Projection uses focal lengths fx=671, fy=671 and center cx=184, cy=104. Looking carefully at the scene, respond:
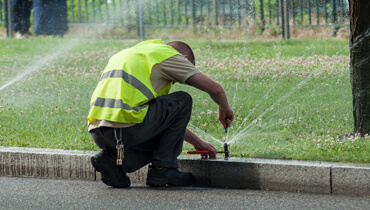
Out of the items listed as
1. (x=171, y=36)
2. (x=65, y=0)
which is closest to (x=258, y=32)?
(x=171, y=36)

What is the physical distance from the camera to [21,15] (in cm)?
1523

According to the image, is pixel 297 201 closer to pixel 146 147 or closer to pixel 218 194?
pixel 218 194

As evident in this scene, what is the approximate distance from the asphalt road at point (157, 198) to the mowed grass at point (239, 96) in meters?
0.52

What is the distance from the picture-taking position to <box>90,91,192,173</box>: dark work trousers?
16.0 feet

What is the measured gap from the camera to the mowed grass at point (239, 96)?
19.5 feet

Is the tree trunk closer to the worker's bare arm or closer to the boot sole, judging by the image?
the worker's bare arm

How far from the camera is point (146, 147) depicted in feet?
16.8

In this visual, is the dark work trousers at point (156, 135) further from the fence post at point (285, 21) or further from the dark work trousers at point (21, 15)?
the dark work trousers at point (21, 15)

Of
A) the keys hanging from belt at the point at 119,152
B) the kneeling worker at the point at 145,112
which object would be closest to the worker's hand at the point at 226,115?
the kneeling worker at the point at 145,112

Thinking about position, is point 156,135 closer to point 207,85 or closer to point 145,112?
point 145,112

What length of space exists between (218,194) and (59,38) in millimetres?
10124

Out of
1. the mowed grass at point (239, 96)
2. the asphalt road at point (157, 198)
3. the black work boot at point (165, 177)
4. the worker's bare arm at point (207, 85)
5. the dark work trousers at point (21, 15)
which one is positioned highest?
the dark work trousers at point (21, 15)

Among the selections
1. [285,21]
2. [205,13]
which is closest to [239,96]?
[285,21]

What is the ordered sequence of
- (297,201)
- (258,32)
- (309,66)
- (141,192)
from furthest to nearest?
1. (258,32)
2. (309,66)
3. (141,192)
4. (297,201)
